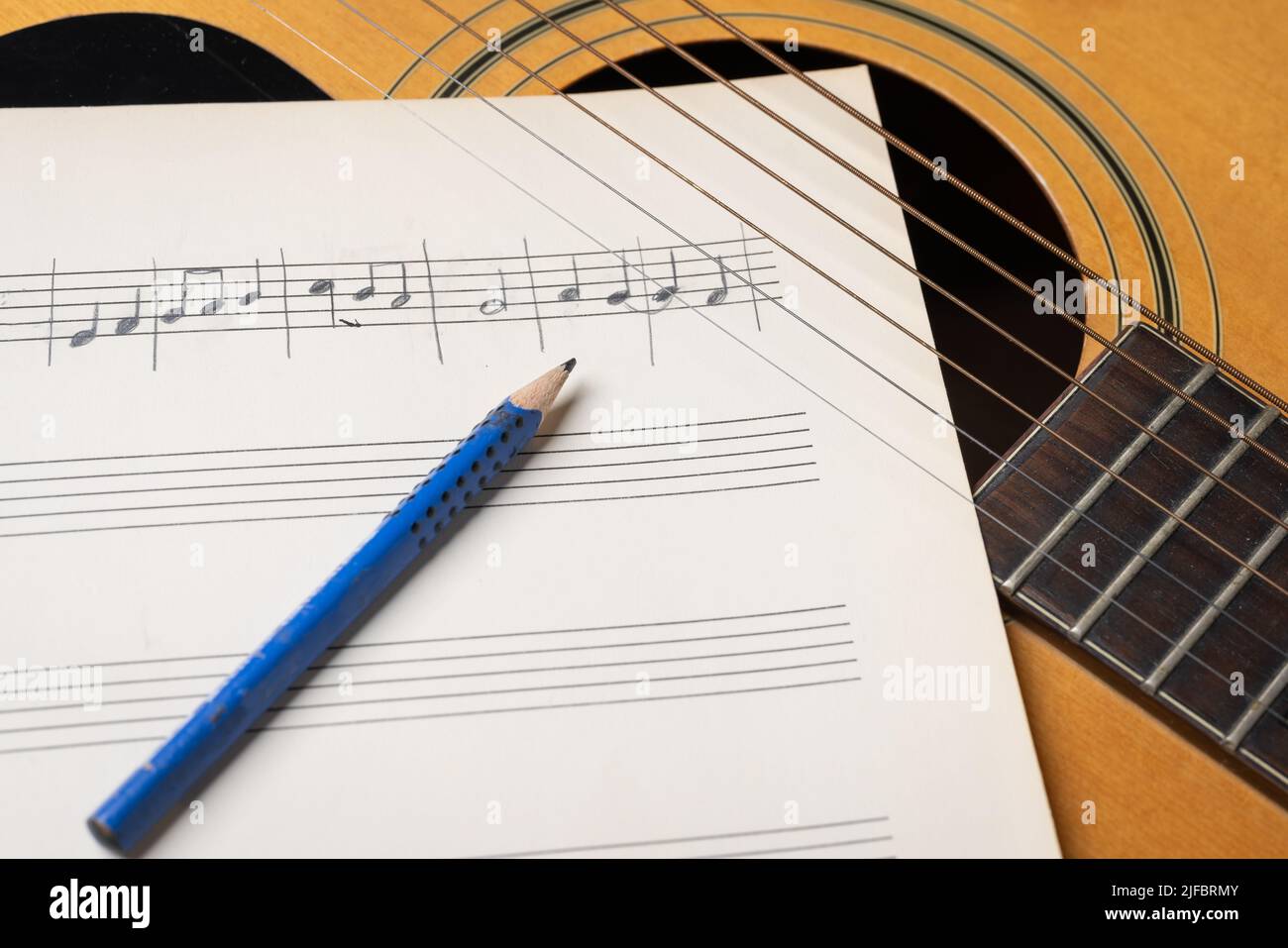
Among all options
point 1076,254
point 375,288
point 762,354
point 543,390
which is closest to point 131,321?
point 375,288

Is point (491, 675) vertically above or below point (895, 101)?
below

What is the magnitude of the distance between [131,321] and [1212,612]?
59 centimetres

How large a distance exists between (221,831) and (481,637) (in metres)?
0.14

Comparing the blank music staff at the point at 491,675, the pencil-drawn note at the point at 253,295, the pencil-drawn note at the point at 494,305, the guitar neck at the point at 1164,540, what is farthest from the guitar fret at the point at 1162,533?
the pencil-drawn note at the point at 253,295

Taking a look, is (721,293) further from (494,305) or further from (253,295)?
(253,295)

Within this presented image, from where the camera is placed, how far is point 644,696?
56cm

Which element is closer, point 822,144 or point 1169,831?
point 1169,831

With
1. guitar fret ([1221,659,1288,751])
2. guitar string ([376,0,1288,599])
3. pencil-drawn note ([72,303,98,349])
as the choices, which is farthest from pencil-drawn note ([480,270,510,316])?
guitar fret ([1221,659,1288,751])

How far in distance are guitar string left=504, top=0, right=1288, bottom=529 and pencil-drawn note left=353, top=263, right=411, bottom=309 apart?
7.6 inches

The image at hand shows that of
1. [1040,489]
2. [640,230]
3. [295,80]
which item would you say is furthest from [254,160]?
[1040,489]

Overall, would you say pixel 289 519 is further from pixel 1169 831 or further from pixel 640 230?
pixel 1169 831

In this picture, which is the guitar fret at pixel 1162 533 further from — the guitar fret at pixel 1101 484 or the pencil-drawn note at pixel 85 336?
the pencil-drawn note at pixel 85 336

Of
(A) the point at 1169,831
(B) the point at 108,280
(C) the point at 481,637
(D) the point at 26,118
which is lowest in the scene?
(A) the point at 1169,831

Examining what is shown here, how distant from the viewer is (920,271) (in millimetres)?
695
